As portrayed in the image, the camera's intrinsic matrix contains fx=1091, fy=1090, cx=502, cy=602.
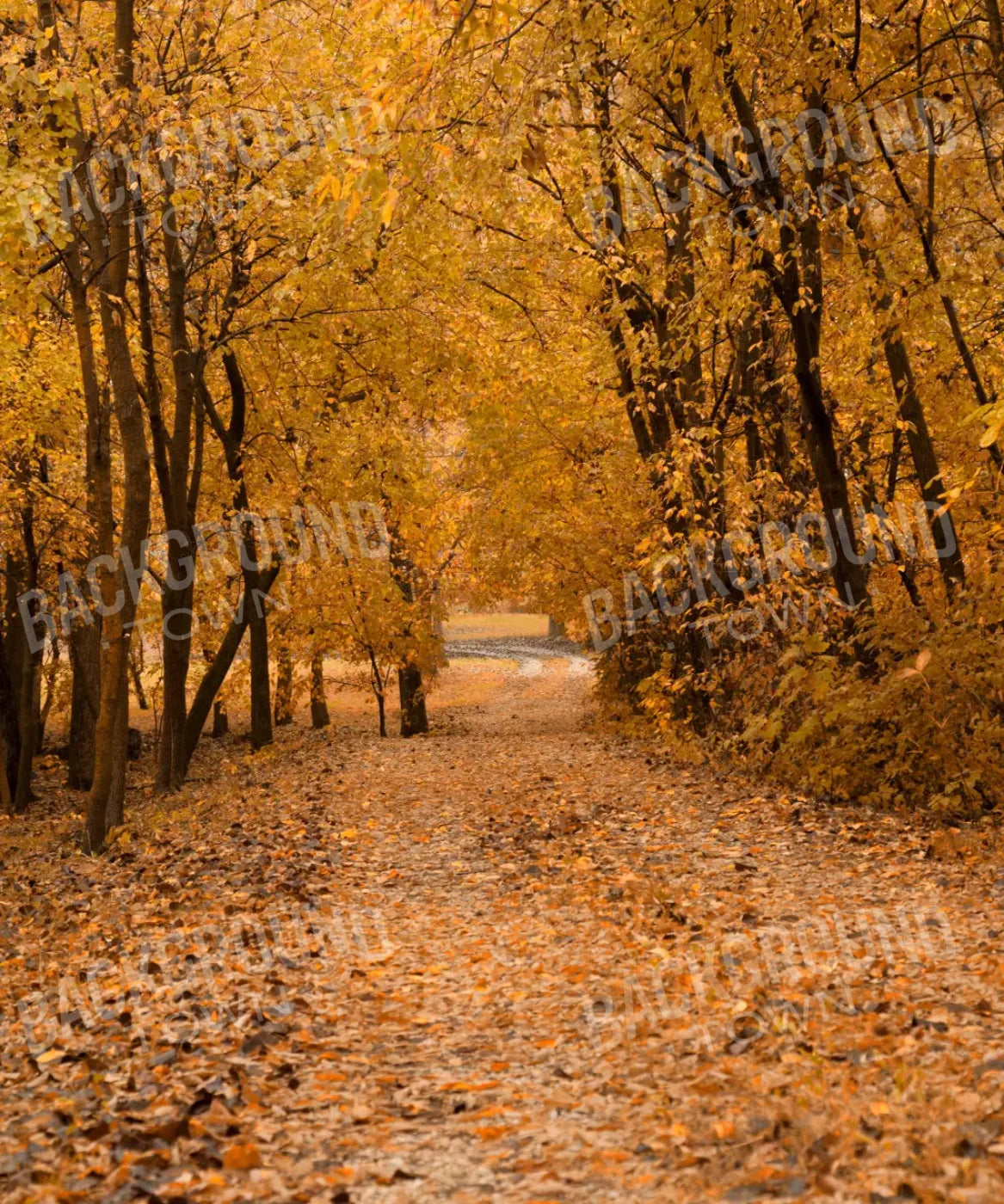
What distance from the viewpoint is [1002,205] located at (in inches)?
423

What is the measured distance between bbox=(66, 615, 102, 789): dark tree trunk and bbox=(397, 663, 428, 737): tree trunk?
18.5 feet

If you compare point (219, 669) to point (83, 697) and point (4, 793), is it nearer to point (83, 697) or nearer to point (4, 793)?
point (83, 697)

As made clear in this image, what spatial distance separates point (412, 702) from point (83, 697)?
628 centimetres

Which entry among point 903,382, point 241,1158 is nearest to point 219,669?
point 903,382

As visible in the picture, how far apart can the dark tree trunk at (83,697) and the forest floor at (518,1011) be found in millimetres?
8849

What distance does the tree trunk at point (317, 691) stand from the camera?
20766mm

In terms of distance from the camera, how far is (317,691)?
21984 mm

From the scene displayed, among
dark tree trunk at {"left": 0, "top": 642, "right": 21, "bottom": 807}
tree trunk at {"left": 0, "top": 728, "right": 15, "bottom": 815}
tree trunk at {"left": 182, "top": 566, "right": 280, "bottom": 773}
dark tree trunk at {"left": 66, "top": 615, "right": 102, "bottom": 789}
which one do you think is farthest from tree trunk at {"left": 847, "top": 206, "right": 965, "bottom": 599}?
dark tree trunk at {"left": 0, "top": 642, "right": 21, "bottom": 807}

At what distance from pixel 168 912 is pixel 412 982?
8.47 ft

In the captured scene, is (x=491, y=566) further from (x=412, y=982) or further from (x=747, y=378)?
(x=412, y=982)

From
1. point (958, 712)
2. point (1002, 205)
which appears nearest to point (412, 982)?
point (958, 712)

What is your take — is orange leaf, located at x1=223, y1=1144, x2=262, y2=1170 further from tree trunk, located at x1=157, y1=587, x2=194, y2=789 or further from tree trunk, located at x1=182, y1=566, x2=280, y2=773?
tree trunk, located at x1=182, y1=566, x2=280, y2=773

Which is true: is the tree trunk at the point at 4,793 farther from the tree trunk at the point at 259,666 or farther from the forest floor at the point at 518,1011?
the forest floor at the point at 518,1011

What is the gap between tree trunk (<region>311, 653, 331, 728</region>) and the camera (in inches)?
818
